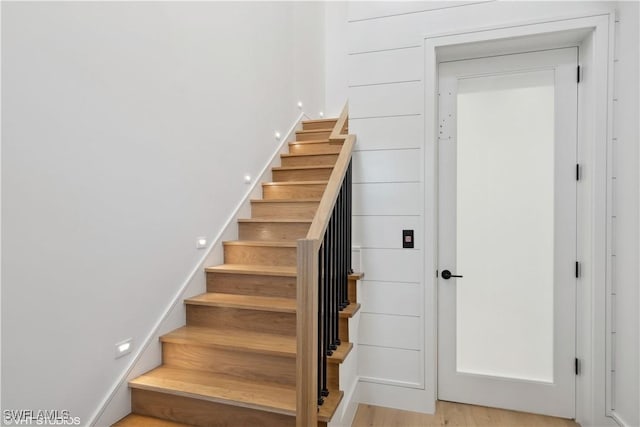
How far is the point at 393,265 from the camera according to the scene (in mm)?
2432

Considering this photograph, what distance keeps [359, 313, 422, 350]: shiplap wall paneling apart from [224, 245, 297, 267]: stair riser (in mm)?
701

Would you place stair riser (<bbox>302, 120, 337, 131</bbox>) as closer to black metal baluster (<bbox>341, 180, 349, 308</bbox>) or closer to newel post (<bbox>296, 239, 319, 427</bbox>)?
black metal baluster (<bbox>341, 180, 349, 308</bbox>)

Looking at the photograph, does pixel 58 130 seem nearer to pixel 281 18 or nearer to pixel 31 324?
pixel 31 324

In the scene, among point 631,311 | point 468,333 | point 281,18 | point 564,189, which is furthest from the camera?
point 281,18

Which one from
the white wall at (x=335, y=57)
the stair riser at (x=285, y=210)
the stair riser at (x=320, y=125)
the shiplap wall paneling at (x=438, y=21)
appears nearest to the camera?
the shiplap wall paneling at (x=438, y=21)

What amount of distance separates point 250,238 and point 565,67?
2.62 meters

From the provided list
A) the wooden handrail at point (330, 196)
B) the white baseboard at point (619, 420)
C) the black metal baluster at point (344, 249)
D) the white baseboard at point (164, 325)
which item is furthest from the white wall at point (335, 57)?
the white baseboard at point (619, 420)

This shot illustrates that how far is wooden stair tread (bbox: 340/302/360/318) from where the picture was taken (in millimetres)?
2197

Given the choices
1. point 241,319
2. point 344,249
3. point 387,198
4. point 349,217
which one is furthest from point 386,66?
point 241,319

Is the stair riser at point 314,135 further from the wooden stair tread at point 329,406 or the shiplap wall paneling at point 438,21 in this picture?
the wooden stair tread at point 329,406

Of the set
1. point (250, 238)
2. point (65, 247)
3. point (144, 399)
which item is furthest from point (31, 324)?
point (250, 238)

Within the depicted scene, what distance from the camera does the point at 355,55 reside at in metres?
2.54

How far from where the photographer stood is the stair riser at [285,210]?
313 centimetres

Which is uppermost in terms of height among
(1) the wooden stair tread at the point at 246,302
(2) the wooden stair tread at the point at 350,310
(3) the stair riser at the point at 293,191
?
(3) the stair riser at the point at 293,191
